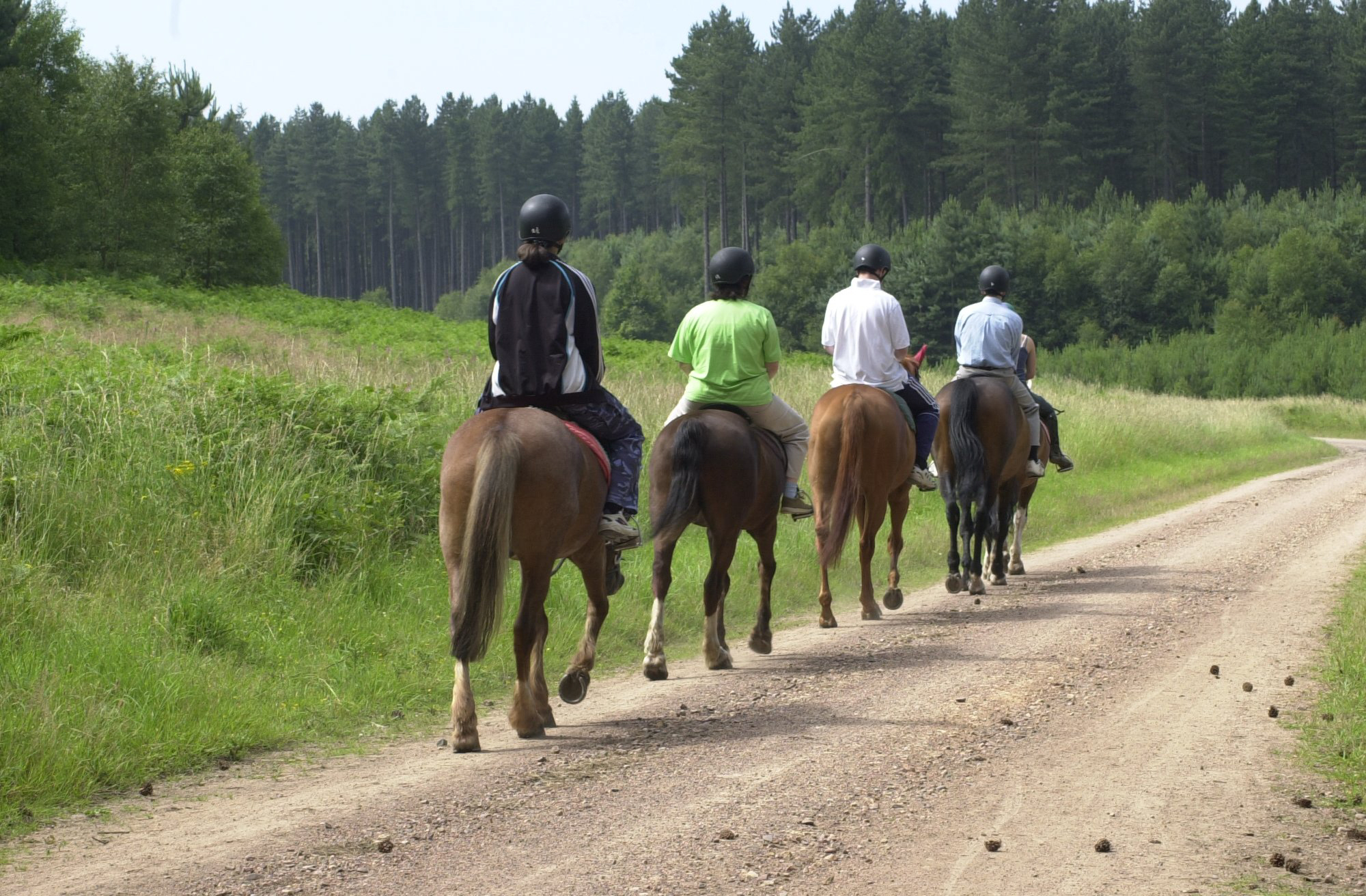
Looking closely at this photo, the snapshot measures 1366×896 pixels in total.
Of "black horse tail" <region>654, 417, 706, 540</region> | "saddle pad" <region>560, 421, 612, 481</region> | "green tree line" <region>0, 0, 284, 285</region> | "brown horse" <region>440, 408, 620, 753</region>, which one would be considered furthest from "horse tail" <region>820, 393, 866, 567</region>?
"green tree line" <region>0, 0, 284, 285</region>

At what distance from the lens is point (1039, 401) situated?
44.6 feet

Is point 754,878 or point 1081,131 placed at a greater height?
point 1081,131

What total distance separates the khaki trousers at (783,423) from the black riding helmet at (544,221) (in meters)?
2.18

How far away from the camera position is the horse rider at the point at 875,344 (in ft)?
33.6

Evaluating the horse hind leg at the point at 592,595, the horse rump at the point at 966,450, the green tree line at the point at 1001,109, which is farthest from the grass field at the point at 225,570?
the green tree line at the point at 1001,109

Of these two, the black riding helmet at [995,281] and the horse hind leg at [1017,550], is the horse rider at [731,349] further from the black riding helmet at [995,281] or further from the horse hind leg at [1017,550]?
the horse hind leg at [1017,550]

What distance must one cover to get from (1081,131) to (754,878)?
277 ft

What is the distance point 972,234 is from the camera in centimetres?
7044

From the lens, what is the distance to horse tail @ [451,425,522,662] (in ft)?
19.1

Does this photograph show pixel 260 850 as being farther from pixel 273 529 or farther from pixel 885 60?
pixel 885 60

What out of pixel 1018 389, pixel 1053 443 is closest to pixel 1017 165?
pixel 1053 443

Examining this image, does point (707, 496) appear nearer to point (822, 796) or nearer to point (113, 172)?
point (822, 796)

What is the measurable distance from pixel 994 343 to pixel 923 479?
177cm

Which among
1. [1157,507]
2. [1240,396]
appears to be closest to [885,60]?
[1240,396]
